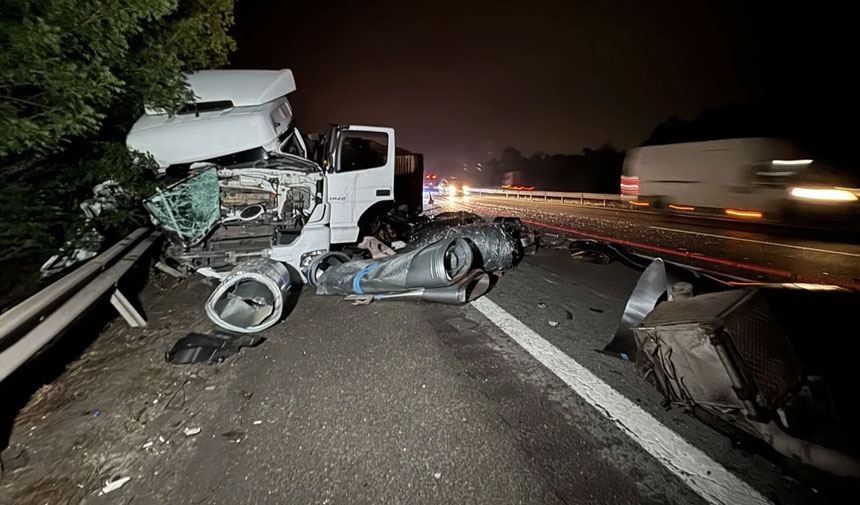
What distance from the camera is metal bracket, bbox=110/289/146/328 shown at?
3213 mm

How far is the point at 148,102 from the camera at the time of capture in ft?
15.4

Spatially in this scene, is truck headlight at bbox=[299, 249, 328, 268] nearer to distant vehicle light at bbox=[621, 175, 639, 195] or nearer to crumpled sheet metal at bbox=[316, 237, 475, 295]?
crumpled sheet metal at bbox=[316, 237, 475, 295]

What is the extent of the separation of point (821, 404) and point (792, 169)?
11859 mm

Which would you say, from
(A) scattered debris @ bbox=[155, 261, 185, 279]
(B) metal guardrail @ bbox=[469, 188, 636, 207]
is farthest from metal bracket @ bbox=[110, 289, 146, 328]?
(B) metal guardrail @ bbox=[469, 188, 636, 207]

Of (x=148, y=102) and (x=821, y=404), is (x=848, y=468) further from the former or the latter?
(x=148, y=102)

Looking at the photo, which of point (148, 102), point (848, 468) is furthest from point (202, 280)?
point (848, 468)

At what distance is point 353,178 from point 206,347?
3.15 meters

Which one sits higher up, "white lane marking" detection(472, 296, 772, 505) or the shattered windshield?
the shattered windshield

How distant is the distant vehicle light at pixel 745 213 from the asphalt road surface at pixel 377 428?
38.2ft

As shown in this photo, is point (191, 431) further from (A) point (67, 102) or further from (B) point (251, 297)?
(A) point (67, 102)

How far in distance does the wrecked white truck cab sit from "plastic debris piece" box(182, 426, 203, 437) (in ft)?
8.86

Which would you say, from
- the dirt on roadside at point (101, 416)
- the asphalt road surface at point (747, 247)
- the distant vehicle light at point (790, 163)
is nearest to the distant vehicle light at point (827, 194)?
the distant vehicle light at point (790, 163)

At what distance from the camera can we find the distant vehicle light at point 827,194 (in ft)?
26.7

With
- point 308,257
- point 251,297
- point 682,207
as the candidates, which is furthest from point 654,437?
point 682,207
